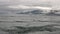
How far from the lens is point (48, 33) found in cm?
1077

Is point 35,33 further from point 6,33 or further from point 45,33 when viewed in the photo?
point 6,33

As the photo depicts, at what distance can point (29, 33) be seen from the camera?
35.6 feet

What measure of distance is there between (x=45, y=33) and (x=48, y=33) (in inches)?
9.8

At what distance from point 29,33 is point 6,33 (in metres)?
1.87

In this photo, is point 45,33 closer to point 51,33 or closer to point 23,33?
point 51,33

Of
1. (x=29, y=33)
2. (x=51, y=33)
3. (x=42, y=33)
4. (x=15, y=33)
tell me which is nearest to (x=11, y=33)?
(x=15, y=33)

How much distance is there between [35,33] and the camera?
35.7 feet

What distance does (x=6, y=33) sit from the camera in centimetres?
1072

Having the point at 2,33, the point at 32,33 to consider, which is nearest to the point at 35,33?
the point at 32,33

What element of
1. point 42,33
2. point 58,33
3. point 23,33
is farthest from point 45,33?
point 23,33

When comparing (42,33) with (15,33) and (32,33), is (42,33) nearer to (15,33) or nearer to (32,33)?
(32,33)

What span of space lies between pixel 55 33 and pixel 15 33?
10.7ft

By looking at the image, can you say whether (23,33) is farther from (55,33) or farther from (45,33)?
(55,33)

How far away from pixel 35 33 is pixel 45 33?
32.1 inches
